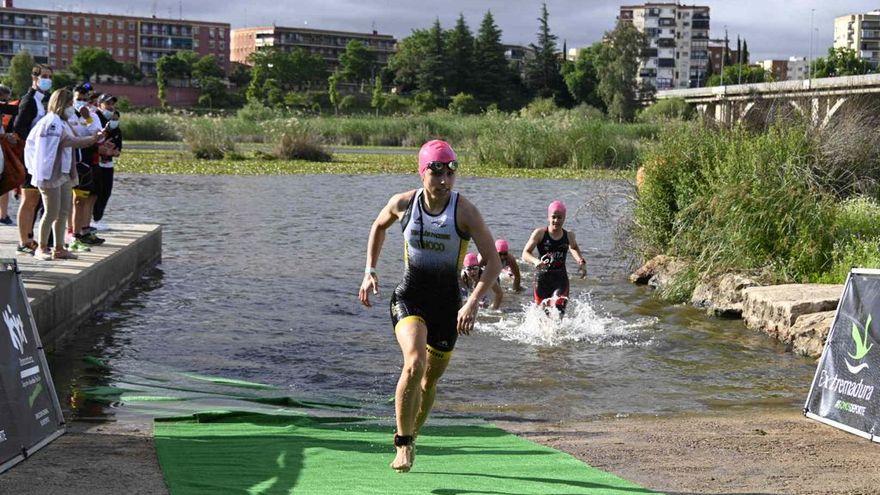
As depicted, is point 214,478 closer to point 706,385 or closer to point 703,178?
point 706,385

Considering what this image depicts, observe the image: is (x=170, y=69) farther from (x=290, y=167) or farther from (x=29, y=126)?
(x=29, y=126)

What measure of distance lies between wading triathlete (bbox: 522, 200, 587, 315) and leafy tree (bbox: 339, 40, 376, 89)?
491ft

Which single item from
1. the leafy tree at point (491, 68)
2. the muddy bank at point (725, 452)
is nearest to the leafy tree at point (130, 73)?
the leafy tree at point (491, 68)

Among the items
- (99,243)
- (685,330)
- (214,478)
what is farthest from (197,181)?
(214,478)

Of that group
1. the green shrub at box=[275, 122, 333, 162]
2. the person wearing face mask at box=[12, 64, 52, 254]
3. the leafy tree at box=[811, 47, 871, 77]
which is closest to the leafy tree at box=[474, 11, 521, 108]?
the leafy tree at box=[811, 47, 871, 77]

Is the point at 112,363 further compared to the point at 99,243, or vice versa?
the point at 99,243

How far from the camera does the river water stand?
11469 mm

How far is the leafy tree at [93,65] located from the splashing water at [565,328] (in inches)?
5581

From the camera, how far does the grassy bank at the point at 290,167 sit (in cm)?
4481

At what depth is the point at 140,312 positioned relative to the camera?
1531 centimetres

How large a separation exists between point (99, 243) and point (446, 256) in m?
10.5

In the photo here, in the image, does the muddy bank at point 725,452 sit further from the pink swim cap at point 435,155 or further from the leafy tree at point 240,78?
the leafy tree at point 240,78

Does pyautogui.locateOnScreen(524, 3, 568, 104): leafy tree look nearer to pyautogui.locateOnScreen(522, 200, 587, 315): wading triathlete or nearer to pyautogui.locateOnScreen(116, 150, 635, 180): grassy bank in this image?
pyautogui.locateOnScreen(116, 150, 635, 180): grassy bank

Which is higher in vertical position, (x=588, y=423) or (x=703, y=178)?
(x=703, y=178)
